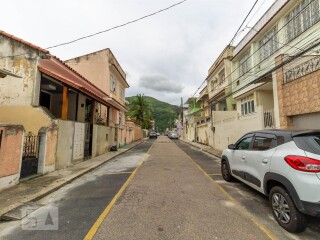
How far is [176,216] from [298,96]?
28.6ft

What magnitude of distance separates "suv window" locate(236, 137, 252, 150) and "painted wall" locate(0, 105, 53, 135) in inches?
300

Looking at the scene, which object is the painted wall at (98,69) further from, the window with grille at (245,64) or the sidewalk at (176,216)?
the sidewalk at (176,216)

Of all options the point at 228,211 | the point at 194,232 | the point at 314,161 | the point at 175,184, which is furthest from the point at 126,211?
the point at 314,161

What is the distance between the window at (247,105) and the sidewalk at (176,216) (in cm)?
1274

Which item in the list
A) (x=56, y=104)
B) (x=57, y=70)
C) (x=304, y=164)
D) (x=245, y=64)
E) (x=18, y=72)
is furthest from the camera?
(x=245, y=64)

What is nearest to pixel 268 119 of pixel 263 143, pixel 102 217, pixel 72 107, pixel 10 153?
pixel 263 143

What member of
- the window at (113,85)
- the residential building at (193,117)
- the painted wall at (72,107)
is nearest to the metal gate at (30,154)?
the painted wall at (72,107)

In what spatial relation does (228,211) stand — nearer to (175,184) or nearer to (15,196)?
(175,184)

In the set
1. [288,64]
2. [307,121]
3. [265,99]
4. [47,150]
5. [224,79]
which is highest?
[224,79]

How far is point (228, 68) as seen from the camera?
22.8 metres

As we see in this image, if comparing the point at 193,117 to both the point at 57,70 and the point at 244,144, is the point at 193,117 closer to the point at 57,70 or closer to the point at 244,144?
the point at 57,70

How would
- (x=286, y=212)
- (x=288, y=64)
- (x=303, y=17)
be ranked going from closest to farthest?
(x=286, y=212), (x=288, y=64), (x=303, y=17)

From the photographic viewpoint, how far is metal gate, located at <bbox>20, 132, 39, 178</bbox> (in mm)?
7710

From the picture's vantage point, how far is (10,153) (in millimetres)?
6453
